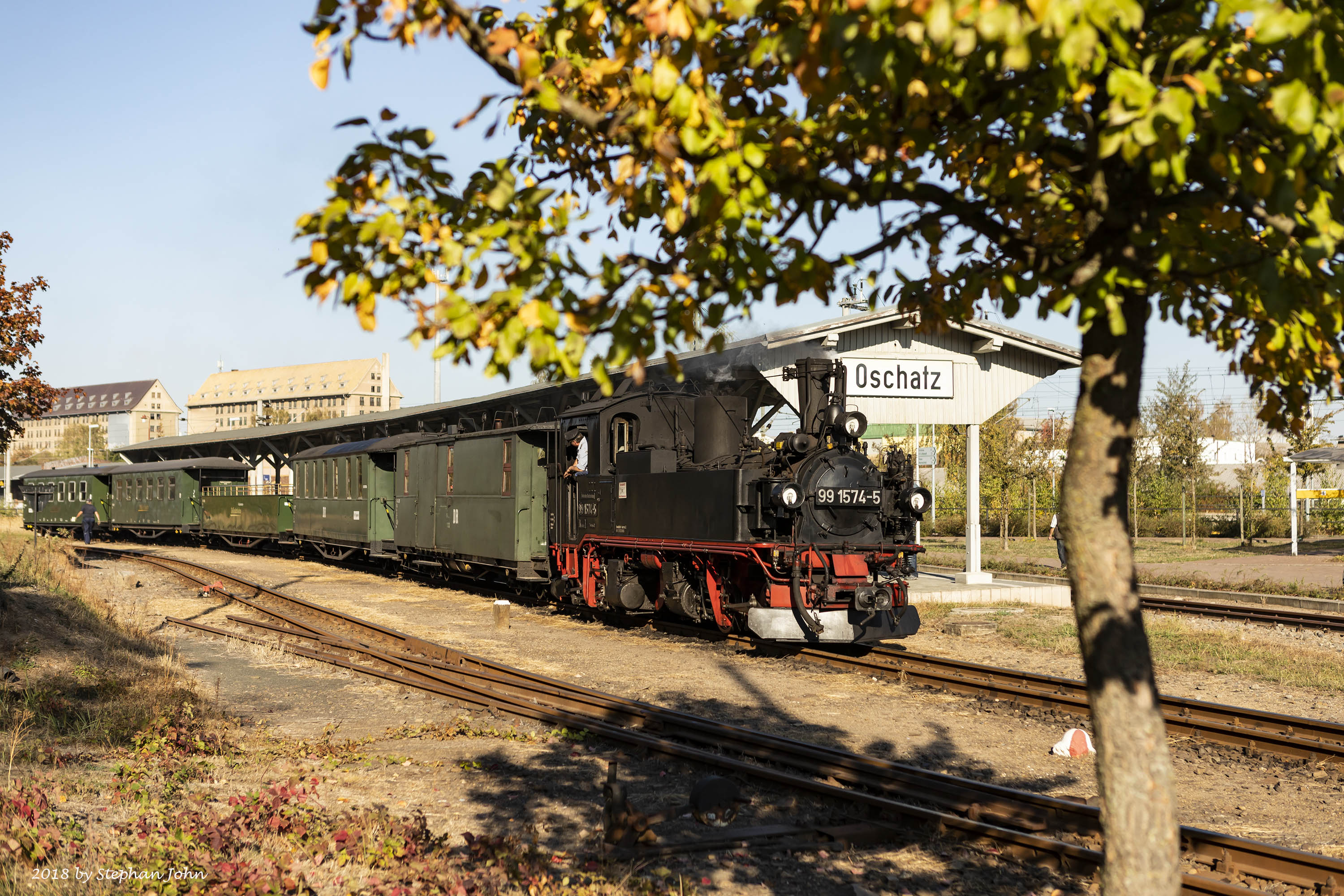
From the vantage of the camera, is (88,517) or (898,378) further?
(88,517)

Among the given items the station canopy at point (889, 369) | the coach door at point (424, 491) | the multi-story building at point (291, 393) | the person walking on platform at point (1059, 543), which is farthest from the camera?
the multi-story building at point (291, 393)

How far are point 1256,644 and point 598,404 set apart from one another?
9903mm

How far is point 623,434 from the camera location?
50.4 feet

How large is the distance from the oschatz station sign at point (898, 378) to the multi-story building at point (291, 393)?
467 feet

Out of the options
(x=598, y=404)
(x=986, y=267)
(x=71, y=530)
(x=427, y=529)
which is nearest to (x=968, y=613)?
(x=598, y=404)

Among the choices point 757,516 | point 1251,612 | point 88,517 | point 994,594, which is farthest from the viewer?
point 88,517

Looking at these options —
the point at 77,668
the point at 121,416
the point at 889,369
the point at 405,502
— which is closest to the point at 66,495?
the point at 405,502

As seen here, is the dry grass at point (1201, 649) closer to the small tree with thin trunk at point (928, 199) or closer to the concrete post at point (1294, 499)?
the small tree with thin trunk at point (928, 199)

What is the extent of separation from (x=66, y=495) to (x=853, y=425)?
39420mm

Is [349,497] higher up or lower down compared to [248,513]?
higher up

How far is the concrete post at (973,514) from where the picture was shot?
19.4m

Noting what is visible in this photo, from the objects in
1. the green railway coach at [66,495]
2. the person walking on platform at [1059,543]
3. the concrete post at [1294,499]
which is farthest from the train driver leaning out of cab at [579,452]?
the green railway coach at [66,495]

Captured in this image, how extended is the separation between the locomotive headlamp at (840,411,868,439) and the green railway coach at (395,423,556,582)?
6021 millimetres

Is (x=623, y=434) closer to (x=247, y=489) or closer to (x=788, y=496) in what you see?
(x=788, y=496)
